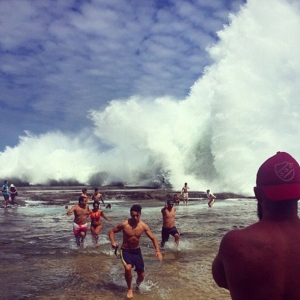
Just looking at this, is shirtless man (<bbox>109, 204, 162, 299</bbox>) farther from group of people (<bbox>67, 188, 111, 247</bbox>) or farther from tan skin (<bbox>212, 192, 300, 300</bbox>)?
tan skin (<bbox>212, 192, 300, 300</bbox>)

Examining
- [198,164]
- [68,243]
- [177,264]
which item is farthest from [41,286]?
[198,164]

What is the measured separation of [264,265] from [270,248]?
3.5 inches

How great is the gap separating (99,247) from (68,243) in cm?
112

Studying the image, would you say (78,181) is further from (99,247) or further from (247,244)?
(247,244)

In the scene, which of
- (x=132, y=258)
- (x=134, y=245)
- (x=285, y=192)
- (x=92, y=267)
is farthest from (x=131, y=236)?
(x=285, y=192)

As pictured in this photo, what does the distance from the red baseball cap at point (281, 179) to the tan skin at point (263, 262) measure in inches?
6.6

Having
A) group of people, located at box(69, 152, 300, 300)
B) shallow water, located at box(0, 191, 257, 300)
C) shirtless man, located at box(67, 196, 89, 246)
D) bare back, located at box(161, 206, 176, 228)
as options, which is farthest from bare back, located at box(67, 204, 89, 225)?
group of people, located at box(69, 152, 300, 300)

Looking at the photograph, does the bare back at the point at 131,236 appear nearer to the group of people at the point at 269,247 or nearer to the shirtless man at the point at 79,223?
the shirtless man at the point at 79,223

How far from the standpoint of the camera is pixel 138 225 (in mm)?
6758

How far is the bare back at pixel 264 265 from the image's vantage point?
1.90m

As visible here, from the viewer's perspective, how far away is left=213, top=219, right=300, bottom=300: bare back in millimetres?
1896

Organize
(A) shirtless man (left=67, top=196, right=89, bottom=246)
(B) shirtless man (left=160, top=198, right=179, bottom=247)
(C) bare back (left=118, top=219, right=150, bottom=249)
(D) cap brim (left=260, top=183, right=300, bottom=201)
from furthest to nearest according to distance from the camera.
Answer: (A) shirtless man (left=67, top=196, right=89, bottom=246) < (B) shirtless man (left=160, top=198, right=179, bottom=247) < (C) bare back (left=118, top=219, right=150, bottom=249) < (D) cap brim (left=260, top=183, right=300, bottom=201)

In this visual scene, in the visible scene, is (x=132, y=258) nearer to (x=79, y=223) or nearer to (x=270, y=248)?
(x=79, y=223)

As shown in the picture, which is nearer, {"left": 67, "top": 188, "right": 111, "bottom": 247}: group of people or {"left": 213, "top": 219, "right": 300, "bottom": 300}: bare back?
{"left": 213, "top": 219, "right": 300, "bottom": 300}: bare back
